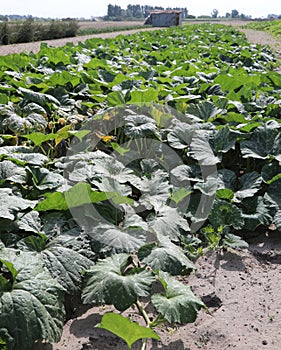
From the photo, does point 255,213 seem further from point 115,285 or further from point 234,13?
point 234,13

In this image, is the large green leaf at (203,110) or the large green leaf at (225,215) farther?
the large green leaf at (203,110)

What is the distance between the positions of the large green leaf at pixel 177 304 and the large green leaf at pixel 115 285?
0.08 m

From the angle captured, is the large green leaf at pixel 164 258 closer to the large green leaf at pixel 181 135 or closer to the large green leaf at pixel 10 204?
the large green leaf at pixel 10 204

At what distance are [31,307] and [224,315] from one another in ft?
3.30

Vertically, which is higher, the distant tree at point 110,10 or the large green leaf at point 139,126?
the distant tree at point 110,10

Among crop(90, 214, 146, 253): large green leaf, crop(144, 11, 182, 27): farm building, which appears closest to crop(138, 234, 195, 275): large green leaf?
crop(90, 214, 146, 253): large green leaf

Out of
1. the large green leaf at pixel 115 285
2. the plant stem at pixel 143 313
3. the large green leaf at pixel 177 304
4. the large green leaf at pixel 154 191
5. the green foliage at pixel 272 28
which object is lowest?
the plant stem at pixel 143 313

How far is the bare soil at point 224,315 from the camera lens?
6.82ft

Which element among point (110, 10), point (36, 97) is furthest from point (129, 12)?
point (36, 97)

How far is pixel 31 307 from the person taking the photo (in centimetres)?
188

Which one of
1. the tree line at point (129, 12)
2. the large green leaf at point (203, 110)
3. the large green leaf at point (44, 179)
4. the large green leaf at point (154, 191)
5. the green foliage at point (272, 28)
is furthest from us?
the tree line at point (129, 12)

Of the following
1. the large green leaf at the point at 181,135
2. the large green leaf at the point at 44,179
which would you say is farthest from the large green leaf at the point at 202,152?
the large green leaf at the point at 44,179

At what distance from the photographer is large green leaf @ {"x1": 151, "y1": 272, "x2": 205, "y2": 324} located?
1.98 m

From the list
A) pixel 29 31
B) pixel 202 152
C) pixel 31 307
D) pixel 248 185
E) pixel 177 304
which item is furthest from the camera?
pixel 29 31
